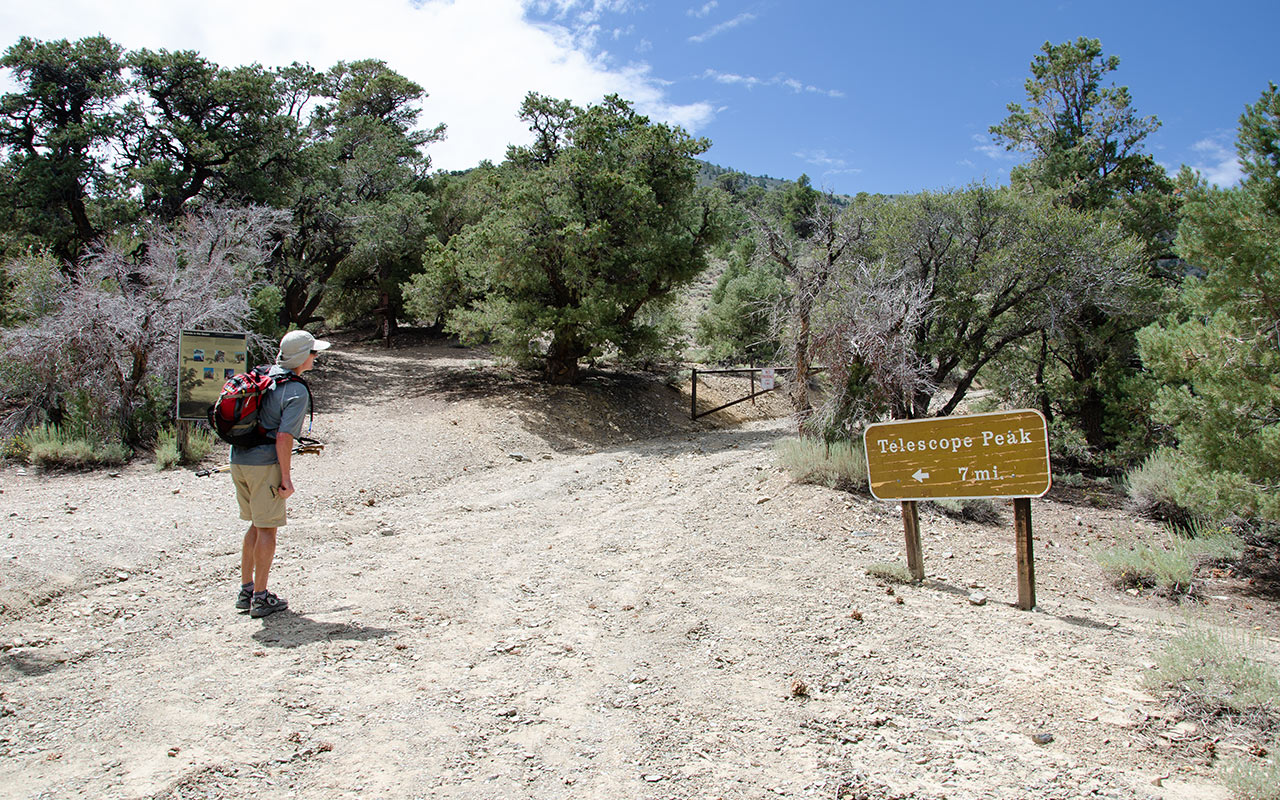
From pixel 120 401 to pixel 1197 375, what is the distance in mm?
14601

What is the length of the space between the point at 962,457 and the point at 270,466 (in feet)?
17.3

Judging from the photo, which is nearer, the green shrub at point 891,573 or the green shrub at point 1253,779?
the green shrub at point 1253,779

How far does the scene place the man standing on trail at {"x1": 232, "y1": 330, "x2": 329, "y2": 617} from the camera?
5008 millimetres

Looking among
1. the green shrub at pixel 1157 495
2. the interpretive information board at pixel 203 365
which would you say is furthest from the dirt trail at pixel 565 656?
the green shrub at pixel 1157 495

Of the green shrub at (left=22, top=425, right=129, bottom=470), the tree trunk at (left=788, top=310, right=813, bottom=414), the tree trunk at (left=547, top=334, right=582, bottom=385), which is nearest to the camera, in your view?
the green shrub at (left=22, top=425, right=129, bottom=470)

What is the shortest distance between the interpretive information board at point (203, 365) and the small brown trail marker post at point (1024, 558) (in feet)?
30.6

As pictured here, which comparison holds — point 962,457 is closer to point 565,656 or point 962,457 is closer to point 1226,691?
point 1226,691

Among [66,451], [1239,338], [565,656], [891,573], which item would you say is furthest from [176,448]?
[1239,338]

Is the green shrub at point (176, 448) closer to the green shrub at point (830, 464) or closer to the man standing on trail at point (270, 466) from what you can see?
the man standing on trail at point (270, 466)

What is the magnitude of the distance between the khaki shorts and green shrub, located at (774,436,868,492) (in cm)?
677

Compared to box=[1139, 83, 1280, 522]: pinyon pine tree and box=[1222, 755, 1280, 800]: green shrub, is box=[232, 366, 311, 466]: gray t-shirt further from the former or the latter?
box=[1139, 83, 1280, 522]: pinyon pine tree

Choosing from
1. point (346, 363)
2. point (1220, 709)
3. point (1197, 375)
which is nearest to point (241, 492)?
point (1220, 709)

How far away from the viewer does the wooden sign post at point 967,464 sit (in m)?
5.62

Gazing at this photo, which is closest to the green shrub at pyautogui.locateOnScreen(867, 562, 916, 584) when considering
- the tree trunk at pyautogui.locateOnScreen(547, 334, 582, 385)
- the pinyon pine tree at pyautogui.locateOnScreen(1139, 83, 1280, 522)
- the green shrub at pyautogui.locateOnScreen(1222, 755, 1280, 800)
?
the green shrub at pyautogui.locateOnScreen(1222, 755, 1280, 800)
